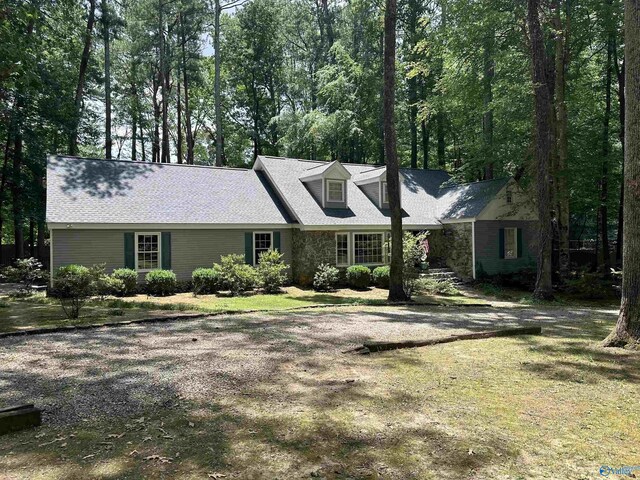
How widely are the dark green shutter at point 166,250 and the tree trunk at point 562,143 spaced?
1512 cm

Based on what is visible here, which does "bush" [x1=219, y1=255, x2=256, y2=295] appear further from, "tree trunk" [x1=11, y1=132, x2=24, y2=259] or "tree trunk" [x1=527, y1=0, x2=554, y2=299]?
"tree trunk" [x1=11, y1=132, x2=24, y2=259]

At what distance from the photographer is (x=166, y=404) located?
4.61m

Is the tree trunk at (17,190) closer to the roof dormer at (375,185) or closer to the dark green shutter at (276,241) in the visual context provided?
the dark green shutter at (276,241)

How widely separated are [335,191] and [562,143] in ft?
31.0

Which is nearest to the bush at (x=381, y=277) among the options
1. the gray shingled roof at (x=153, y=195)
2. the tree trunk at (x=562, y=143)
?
the gray shingled roof at (x=153, y=195)

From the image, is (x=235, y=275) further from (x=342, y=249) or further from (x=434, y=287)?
(x=434, y=287)

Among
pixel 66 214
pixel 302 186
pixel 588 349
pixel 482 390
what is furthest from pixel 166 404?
pixel 302 186

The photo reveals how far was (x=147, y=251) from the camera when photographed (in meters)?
16.8

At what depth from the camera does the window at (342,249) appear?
19.5m

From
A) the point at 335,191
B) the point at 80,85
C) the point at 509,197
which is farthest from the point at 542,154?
the point at 80,85

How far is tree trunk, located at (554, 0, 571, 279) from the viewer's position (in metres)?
17.8

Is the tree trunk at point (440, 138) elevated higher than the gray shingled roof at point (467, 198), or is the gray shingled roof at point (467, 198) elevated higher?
the tree trunk at point (440, 138)

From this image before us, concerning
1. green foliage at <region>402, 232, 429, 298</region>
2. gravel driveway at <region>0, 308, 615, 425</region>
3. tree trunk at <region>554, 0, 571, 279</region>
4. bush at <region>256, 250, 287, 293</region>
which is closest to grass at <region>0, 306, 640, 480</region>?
gravel driveway at <region>0, 308, 615, 425</region>

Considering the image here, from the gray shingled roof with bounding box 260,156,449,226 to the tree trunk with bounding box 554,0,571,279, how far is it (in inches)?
214
